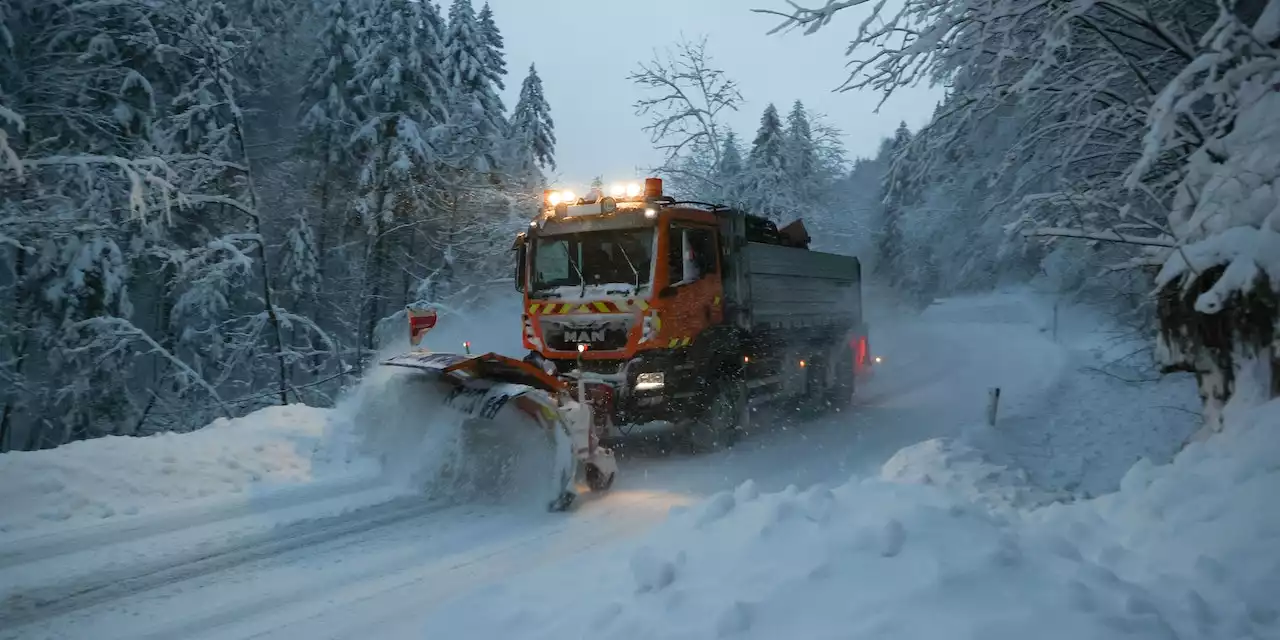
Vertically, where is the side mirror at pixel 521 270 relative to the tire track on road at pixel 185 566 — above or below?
above

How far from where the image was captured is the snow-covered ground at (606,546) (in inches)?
128

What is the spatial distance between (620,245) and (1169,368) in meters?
5.43

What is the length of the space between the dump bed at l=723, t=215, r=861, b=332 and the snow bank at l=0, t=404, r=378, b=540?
17.0 feet

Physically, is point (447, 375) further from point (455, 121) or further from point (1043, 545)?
point (455, 121)

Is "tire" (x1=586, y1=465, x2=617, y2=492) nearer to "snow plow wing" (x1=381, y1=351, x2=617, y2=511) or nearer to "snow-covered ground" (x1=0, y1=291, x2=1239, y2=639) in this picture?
"snow plow wing" (x1=381, y1=351, x2=617, y2=511)

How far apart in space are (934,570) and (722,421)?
6591 millimetres

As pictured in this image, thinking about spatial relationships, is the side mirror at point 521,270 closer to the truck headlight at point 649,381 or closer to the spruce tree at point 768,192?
the truck headlight at point 649,381

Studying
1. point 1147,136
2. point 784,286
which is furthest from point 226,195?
point 1147,136

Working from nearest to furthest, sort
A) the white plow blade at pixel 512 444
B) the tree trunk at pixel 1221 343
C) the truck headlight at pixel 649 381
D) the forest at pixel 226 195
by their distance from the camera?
the tree trunk at pixel 1221 343, the white plow blade at pixel 512 444, the truck headlight at pixel 649 381, the forest at pixel 226 195

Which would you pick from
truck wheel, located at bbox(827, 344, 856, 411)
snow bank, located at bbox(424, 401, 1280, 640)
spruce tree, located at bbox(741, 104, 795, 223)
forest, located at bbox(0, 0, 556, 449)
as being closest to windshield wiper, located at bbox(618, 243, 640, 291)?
snow bank, located at bbox(424, 401, 1280, 640)

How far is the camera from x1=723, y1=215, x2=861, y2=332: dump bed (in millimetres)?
10219

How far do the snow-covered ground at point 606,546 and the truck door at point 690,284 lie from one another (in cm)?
157

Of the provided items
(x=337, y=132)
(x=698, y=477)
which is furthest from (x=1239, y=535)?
(x=337, y=132)

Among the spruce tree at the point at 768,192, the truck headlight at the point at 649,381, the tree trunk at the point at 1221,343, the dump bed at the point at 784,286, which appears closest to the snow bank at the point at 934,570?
the tree trunk at the point at 1221,343
